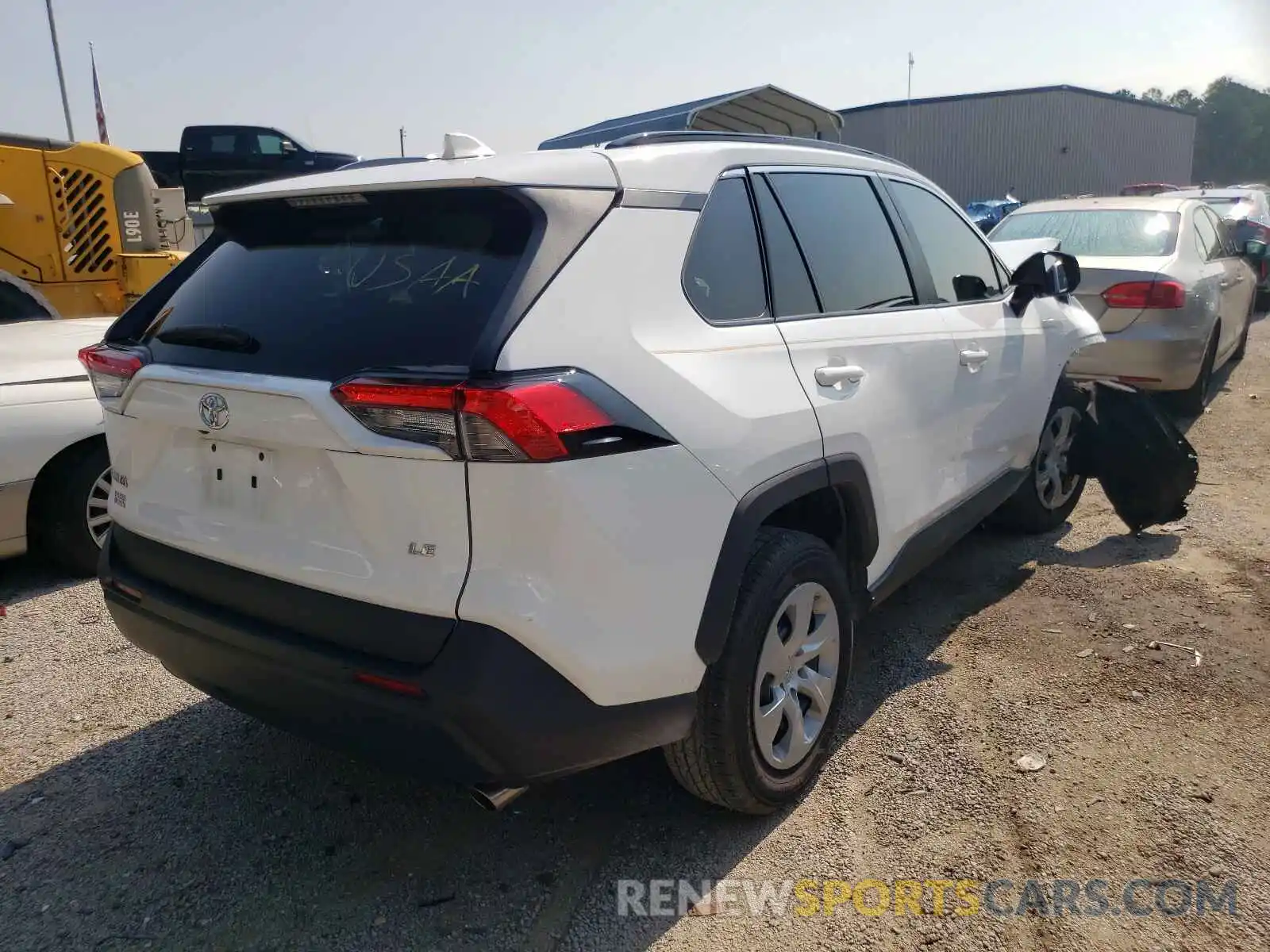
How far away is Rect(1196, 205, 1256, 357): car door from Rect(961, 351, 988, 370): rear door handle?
4.77 meters

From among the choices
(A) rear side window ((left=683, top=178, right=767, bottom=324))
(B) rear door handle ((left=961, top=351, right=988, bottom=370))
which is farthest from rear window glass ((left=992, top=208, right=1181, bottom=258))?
(A) rear side window ((left=683, top=178, right=767, bottom=324))

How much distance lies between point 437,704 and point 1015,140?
44.5 meters

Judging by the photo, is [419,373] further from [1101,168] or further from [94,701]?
[1101,168]

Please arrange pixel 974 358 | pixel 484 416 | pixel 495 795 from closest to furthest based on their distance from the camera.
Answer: pixel 484 416 < pixel 495 795 < pixel 974 358

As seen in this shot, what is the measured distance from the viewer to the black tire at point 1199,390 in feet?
23.3

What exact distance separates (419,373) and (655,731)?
3.26ft

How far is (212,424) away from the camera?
230cm

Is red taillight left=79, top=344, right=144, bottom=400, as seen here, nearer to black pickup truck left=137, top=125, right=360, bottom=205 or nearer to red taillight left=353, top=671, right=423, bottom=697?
red taillight left=353, top=671, right=423, bottom=697

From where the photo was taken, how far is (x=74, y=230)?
25.9 feet

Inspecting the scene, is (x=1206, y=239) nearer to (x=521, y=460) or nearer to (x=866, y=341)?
(x=866, y=341)

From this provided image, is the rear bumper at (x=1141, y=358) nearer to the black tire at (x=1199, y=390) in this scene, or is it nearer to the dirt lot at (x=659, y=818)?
the black tire at (x=1199, y=390)

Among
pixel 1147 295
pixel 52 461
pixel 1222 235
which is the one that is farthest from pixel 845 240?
pixel 1222 235

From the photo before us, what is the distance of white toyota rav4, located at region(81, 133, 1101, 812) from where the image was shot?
1.97 meters

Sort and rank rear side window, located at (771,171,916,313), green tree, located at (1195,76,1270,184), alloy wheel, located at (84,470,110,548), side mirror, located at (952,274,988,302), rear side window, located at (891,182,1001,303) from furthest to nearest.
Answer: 1. green tree, located at (1195,76,1270,184)
2. alloy wheel, located at (84,470,110,548)
3. side mirror, located at (952,274,988,302)
4. rear side window, located at (891,182,1001,303)
5. rear side window, located at (771,171,916,313)
